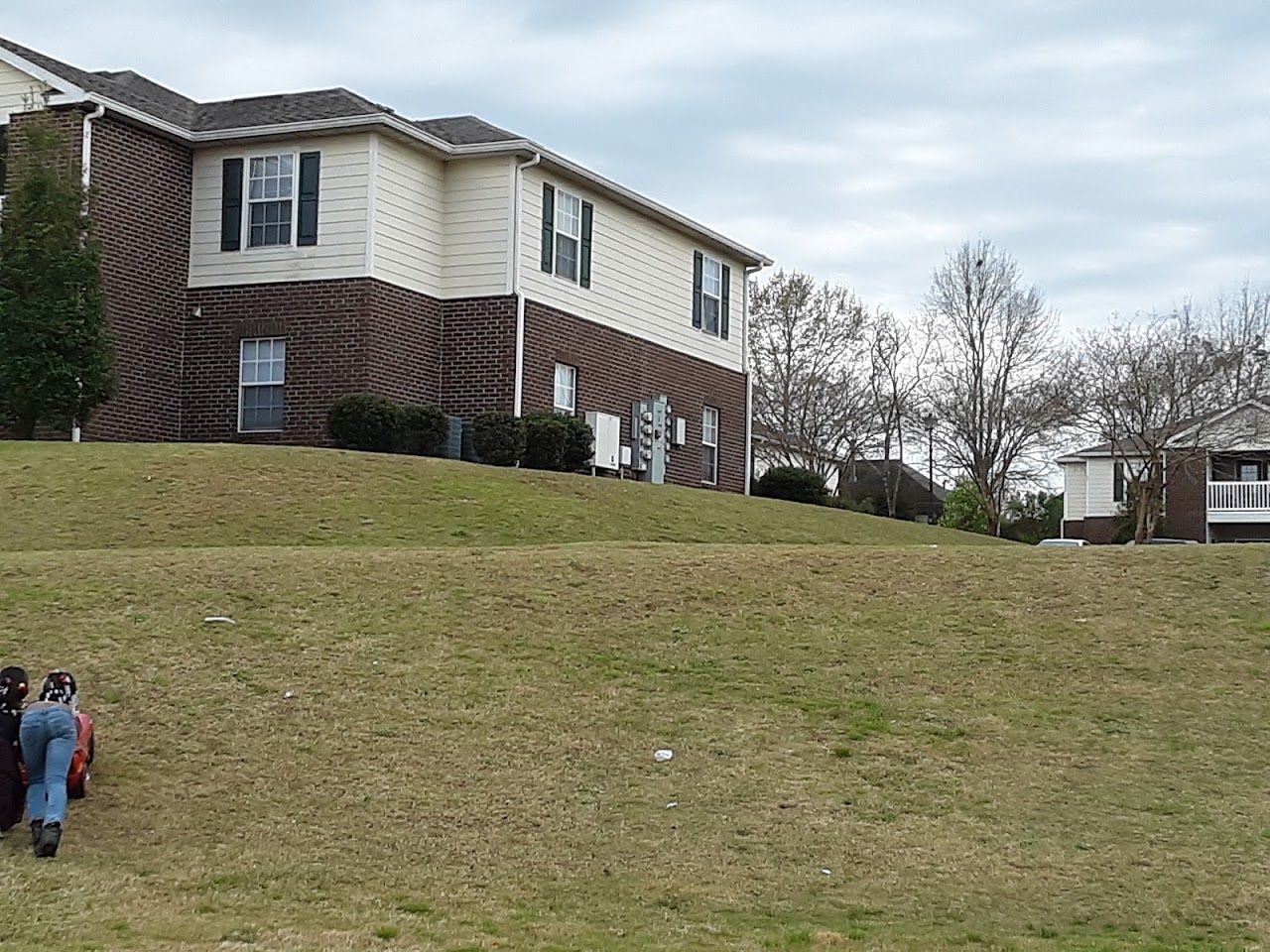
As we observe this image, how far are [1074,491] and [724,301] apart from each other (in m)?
23.9

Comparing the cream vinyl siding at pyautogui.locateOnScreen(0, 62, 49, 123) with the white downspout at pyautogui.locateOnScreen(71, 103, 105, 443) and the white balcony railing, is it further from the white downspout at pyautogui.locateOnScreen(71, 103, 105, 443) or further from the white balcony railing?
the white balcony railing

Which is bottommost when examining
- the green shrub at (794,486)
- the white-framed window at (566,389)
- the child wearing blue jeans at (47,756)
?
the child wearing blue jeans at (47,756)

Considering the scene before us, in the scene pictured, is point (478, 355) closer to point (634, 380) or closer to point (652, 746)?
point (634, 380)

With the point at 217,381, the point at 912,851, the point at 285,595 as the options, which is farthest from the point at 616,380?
the point at 912,851

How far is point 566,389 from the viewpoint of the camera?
31359 millimetres

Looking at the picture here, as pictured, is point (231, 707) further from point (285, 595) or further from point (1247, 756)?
point (1247, 756)

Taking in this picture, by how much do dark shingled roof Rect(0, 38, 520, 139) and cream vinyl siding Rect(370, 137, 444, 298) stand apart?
0.71 metres

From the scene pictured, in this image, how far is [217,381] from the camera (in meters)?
29.6

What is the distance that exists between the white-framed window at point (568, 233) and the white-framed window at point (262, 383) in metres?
5.17

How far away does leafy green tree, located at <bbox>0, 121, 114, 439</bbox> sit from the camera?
86.2ft

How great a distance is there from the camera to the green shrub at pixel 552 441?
93.0 ft

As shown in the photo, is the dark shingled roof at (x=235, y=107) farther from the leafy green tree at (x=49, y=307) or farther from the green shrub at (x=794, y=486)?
the green shrub at (x=794, y=486)

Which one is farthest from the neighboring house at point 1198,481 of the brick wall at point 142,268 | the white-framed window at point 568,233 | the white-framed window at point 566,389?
the brick wall at point 142,268

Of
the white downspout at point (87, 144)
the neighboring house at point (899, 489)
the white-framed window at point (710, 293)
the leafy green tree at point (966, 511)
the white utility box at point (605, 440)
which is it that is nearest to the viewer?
the white downspout at point (87, 144)
